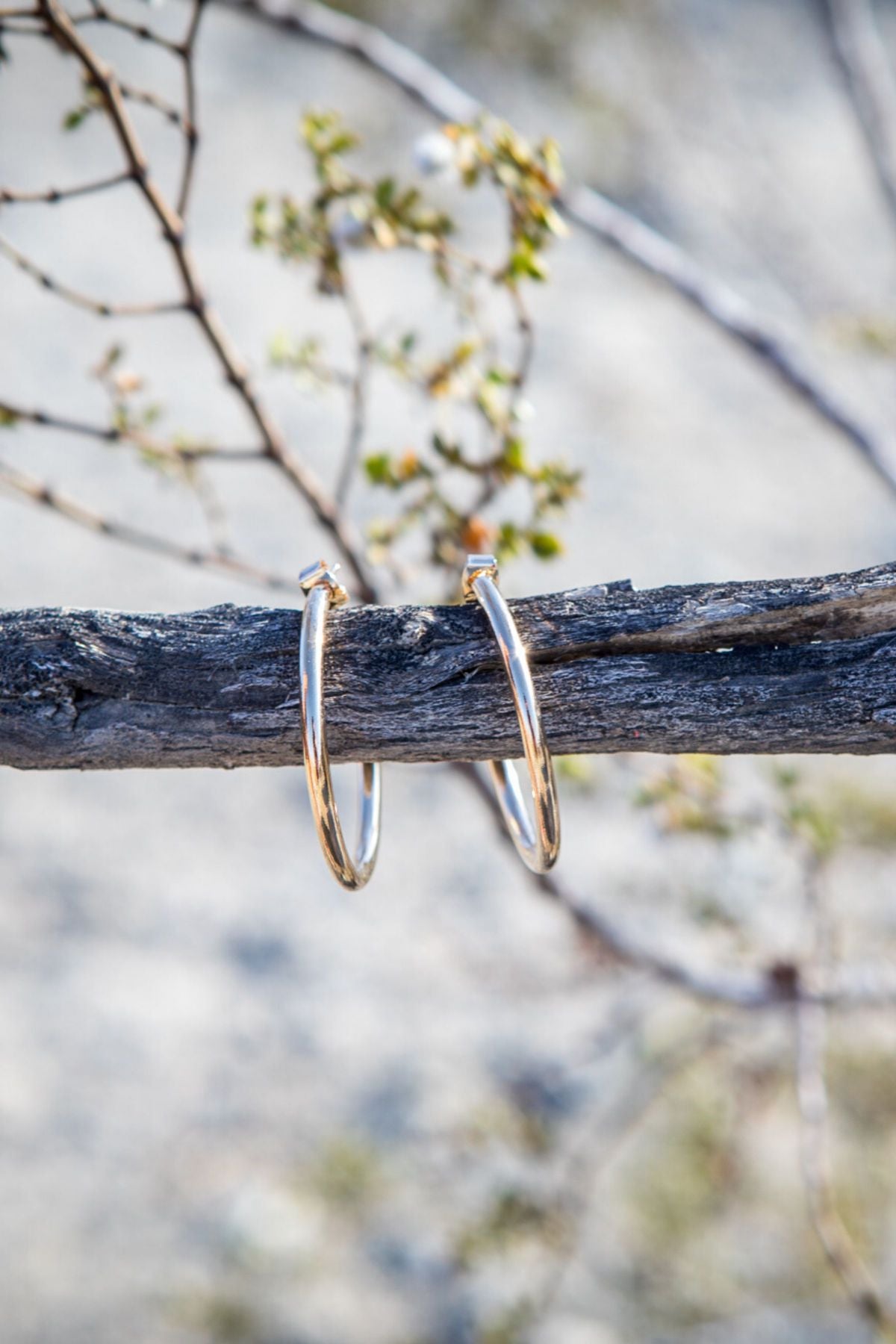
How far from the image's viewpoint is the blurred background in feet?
6.10

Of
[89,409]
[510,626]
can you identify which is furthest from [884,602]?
[89,409]

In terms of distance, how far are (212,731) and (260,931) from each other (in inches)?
74.2

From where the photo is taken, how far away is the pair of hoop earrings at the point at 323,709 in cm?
57

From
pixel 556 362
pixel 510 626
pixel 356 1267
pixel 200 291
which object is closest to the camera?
pixel 510 626

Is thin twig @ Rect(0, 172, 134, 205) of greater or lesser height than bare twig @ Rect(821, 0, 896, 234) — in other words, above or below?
below

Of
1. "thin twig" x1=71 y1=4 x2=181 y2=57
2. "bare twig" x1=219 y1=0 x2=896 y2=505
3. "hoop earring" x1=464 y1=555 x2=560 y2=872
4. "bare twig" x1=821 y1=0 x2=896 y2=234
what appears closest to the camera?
"hoop earring" x1=464 y1=555 x2=560 y2=872

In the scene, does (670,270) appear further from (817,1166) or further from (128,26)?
(817,1166)

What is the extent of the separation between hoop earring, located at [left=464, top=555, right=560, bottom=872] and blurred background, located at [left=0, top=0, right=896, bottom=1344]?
23.4 inches

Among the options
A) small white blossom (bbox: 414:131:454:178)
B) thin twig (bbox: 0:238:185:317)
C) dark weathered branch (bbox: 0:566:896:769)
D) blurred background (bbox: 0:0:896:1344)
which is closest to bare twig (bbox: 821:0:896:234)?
blurred background (bbox: 0:0:896:1344)

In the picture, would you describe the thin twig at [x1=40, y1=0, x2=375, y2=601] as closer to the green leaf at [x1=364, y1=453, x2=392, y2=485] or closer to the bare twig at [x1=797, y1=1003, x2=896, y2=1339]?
the green leaf at [x1=364, y1=453, x2=392, y2=485]

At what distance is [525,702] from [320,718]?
106 millimetres

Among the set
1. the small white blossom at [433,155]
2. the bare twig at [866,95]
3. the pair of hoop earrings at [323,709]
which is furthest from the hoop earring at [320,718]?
the bare twig at [866,95]

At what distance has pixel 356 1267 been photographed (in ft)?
6.32

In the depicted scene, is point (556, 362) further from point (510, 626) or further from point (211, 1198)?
point (510, 626)
